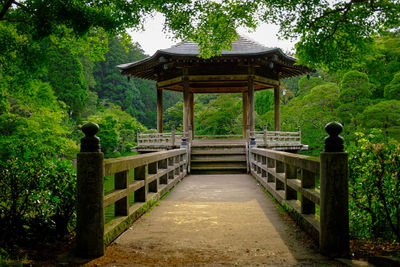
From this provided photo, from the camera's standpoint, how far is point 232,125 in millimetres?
24625

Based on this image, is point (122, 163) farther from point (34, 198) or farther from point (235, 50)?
point (235, 50)

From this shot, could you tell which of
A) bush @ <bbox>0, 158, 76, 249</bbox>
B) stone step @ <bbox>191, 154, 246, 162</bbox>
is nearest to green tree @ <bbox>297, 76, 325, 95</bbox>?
stone step @ <bbox>191, 154, 246, 162</bbox>

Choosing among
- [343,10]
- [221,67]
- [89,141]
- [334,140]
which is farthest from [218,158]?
[89,141]

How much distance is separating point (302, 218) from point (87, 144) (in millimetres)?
2557

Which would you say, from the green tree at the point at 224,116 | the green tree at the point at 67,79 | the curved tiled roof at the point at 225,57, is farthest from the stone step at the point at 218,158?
the green tree at the point at 67,79

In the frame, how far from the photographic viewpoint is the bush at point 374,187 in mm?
3100

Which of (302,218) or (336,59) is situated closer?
(302,218)

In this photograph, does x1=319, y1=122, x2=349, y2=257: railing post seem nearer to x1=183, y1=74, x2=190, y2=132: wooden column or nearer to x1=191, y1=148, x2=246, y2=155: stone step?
x1=191, y1=148, x2=246, y2=155: stone step

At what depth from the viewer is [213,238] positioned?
3428 millimetres

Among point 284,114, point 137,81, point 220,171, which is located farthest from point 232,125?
point 137,81

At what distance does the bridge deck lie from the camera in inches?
110

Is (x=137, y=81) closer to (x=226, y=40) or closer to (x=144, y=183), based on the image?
(x=226, y=40)

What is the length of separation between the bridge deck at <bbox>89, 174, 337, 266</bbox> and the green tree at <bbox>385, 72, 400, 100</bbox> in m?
13.2

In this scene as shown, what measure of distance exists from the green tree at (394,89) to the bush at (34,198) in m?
16.3
